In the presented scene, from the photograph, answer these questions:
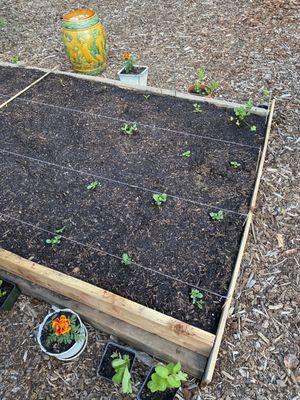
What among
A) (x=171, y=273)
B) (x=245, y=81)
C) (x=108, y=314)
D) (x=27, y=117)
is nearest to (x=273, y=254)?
(x=171, y=273)

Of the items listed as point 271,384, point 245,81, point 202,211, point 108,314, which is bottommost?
point 271,384

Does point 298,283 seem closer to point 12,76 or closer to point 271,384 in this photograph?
point 271,384

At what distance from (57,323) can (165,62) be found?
3.36 m

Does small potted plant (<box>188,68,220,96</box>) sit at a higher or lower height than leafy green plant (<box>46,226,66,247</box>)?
higher

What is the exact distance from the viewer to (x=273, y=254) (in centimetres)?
226

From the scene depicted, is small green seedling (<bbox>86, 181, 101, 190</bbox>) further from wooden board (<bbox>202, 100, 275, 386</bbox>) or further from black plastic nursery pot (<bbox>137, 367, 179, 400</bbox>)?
black plastic nursery pot (<bbox>137, 367, 179, 400</bbox>)

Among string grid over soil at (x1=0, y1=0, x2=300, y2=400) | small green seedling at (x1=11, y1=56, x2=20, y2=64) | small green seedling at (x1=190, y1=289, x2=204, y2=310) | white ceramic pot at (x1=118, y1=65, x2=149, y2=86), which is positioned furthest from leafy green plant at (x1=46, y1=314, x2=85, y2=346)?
small green seedling at (x1=11, y1=56, x2=20, y2=64)

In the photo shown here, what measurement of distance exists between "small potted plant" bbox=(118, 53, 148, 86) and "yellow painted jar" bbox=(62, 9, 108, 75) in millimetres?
470

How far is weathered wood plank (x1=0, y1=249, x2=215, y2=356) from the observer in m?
1.72

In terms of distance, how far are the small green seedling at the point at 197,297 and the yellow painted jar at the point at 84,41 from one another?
9.76 ft

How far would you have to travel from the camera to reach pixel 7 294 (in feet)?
7.09

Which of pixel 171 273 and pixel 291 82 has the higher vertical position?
pixel 291 82

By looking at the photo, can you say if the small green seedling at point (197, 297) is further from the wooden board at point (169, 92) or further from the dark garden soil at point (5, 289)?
the wooden board at point (169, 92)

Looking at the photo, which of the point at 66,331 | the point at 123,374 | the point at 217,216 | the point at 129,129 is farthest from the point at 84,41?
the point at 123,374
